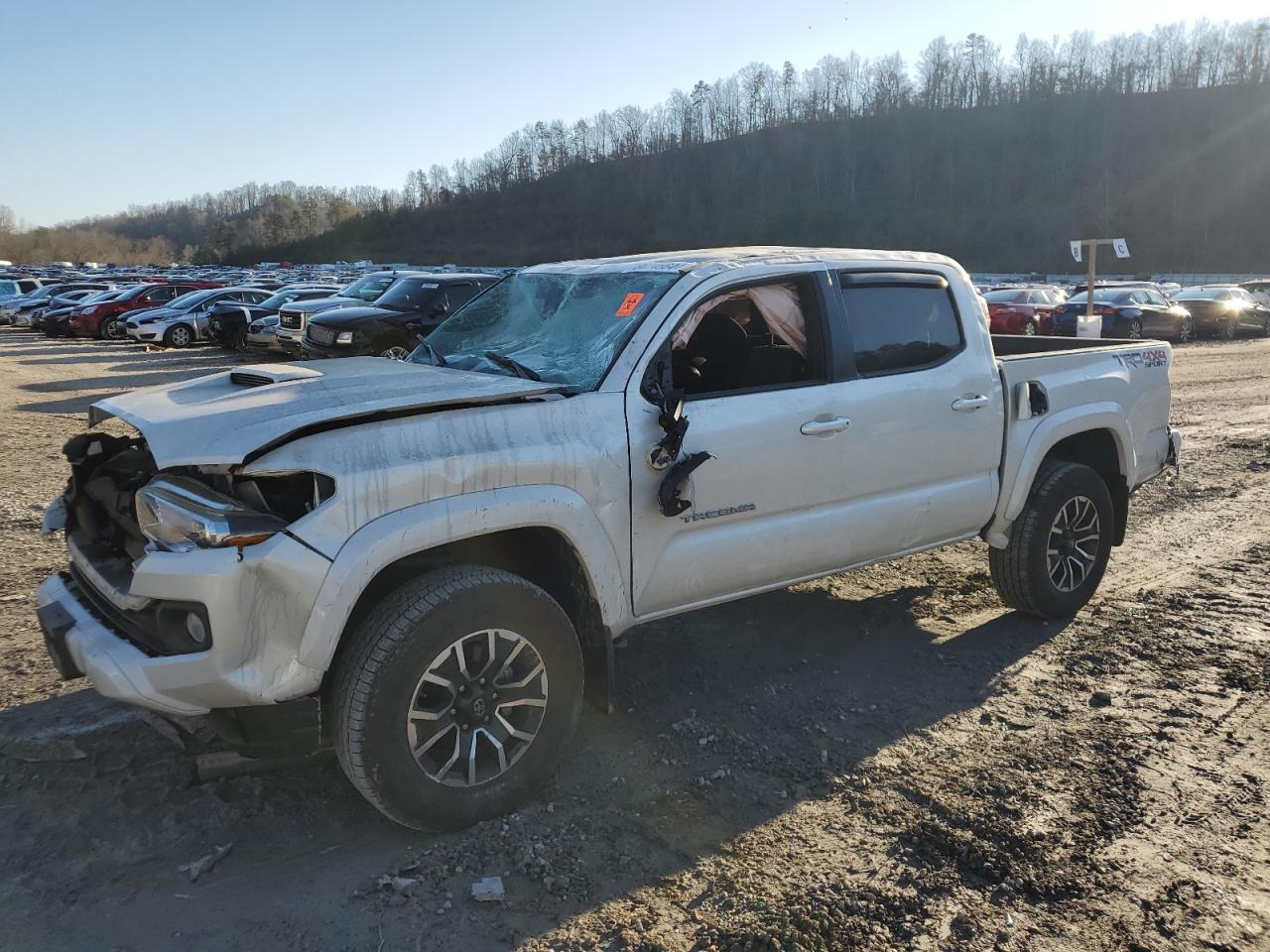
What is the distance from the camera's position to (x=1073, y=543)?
17.4 ft

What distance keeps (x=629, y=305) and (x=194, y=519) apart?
186 cm

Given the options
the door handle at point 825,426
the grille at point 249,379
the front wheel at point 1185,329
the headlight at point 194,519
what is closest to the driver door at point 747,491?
the door handle at point 825,426

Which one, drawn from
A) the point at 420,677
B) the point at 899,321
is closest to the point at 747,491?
the point at 899,321

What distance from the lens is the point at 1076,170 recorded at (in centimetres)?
10725

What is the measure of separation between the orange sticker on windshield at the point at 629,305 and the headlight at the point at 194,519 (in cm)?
163

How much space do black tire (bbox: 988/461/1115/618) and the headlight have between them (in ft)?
12.5

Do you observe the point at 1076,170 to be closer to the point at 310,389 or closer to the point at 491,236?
the point at 491,236

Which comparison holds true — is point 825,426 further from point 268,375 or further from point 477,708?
point 268,375

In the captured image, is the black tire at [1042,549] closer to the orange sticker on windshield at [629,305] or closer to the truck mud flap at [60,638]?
the orange sticker on windshield at [629,305]

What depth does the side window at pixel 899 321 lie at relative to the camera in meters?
4.38

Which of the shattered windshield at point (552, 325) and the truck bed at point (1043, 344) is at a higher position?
the shattered windshield at point (552, 325)

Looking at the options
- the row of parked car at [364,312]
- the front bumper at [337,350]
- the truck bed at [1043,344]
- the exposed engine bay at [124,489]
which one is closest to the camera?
the exposed engine bay at [124,489]

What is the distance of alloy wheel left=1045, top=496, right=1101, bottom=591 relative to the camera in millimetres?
5219

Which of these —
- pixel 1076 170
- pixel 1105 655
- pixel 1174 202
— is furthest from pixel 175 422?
pixel 1076 170
